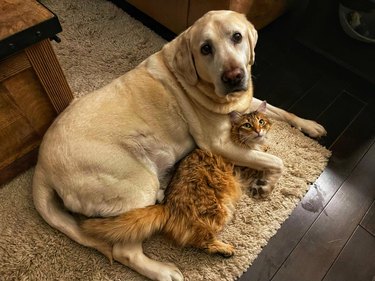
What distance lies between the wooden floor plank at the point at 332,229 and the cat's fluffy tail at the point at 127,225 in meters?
0.61

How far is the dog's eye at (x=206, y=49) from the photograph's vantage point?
1.22 metres

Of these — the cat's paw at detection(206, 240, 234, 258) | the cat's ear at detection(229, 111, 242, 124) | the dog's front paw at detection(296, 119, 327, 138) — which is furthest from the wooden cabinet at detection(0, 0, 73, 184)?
the dog's front paw at detection(296, 119, 327, 138)

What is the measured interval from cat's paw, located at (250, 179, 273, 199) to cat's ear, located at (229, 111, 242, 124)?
0.34 meters

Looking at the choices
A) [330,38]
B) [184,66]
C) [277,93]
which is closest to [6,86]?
[184,66]

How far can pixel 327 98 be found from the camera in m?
1.92

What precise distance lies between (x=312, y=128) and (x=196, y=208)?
88cm

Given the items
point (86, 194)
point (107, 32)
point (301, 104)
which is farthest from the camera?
point (107, 32)

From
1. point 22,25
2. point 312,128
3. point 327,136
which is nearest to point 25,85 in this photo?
point 22,25

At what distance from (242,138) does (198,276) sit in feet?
2.13

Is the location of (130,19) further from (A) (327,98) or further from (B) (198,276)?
(B) (198,276)

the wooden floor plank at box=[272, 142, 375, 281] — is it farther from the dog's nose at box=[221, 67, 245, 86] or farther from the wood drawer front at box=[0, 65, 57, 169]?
the wood drawer front at box=[0, 65, 57, 169]

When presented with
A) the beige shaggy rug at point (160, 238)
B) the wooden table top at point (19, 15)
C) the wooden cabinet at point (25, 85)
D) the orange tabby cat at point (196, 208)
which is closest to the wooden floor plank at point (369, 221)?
the beige shaggy rug at point (160, 238)

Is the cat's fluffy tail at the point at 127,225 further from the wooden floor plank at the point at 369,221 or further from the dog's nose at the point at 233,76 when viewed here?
the wooden floor plank at the point at 369,221

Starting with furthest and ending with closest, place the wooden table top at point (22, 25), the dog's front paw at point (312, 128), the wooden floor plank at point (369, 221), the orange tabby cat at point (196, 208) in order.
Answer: the dog's front paw at point (312, 128)
the wooden floor plank at point (369, 221)
the orange tabby cat at point (196, 208)
the wooden table top at point (22, 25)
